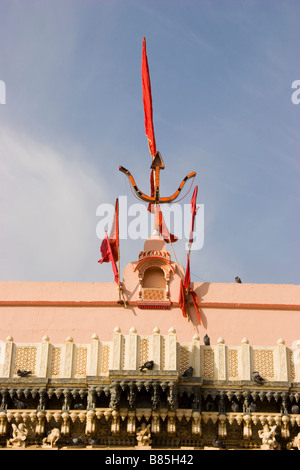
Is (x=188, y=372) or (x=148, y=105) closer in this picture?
(x=188, y=372)

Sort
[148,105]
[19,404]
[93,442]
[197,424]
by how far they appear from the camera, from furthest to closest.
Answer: [148,105] < [19,404] < [197,424] < [93,442]

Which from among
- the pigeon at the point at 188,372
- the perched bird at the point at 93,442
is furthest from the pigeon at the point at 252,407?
the perched bird at the point at 93,442

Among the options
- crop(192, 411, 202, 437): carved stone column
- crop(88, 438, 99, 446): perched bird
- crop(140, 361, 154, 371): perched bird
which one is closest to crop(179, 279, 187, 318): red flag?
crop(140, 361, 154, 371): perched bird

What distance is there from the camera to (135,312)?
69.1ft

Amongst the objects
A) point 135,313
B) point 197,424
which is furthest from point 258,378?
point 135,313

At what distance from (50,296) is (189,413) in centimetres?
434

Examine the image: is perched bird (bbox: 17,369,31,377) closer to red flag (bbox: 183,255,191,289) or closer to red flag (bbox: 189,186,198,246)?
red flag (bbox: 183,255,191,289)

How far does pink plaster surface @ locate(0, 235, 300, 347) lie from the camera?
20812mm

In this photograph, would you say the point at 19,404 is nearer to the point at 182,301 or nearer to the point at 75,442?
the point at 75,442

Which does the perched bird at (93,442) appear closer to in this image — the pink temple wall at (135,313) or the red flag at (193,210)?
the pink temple wall at (135,313)

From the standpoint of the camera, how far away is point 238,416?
19.1 meters

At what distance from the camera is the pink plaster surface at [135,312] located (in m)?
20.8

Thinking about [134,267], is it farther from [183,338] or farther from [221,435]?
[221,435]
